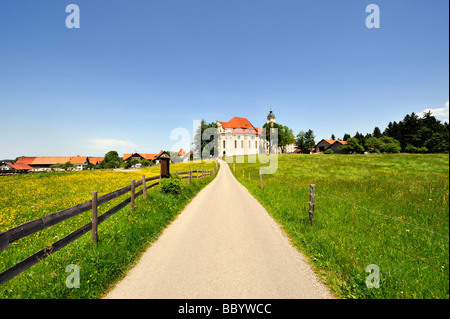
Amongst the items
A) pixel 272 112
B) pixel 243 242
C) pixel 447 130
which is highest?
pixel 272 112

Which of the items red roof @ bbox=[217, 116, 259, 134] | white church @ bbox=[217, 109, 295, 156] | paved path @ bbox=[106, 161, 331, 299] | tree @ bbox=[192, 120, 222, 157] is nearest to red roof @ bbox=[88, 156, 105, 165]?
tree @ bbox=[192, 120, 222, 157]

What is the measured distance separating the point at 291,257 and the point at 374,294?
1.82 metres

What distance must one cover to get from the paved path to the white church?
81.9 m

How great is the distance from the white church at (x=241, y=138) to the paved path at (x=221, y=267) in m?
81.9

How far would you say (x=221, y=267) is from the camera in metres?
4.32

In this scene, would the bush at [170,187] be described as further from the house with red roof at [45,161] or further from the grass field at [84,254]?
the house with red roof at [45,161]

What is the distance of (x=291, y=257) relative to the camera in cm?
482

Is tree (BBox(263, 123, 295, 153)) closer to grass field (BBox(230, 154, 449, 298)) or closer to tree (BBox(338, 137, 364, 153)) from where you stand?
tree (BBox(338, 137, 364, 153))

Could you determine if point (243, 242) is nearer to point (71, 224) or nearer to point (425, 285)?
point (425, 285)

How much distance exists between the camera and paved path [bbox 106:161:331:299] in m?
3.51

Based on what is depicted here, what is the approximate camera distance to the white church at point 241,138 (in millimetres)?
88938

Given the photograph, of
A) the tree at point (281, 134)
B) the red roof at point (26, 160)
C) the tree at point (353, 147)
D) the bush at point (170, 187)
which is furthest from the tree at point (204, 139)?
the red roof at point (26, 160)

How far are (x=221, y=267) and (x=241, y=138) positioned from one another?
9110 cm
